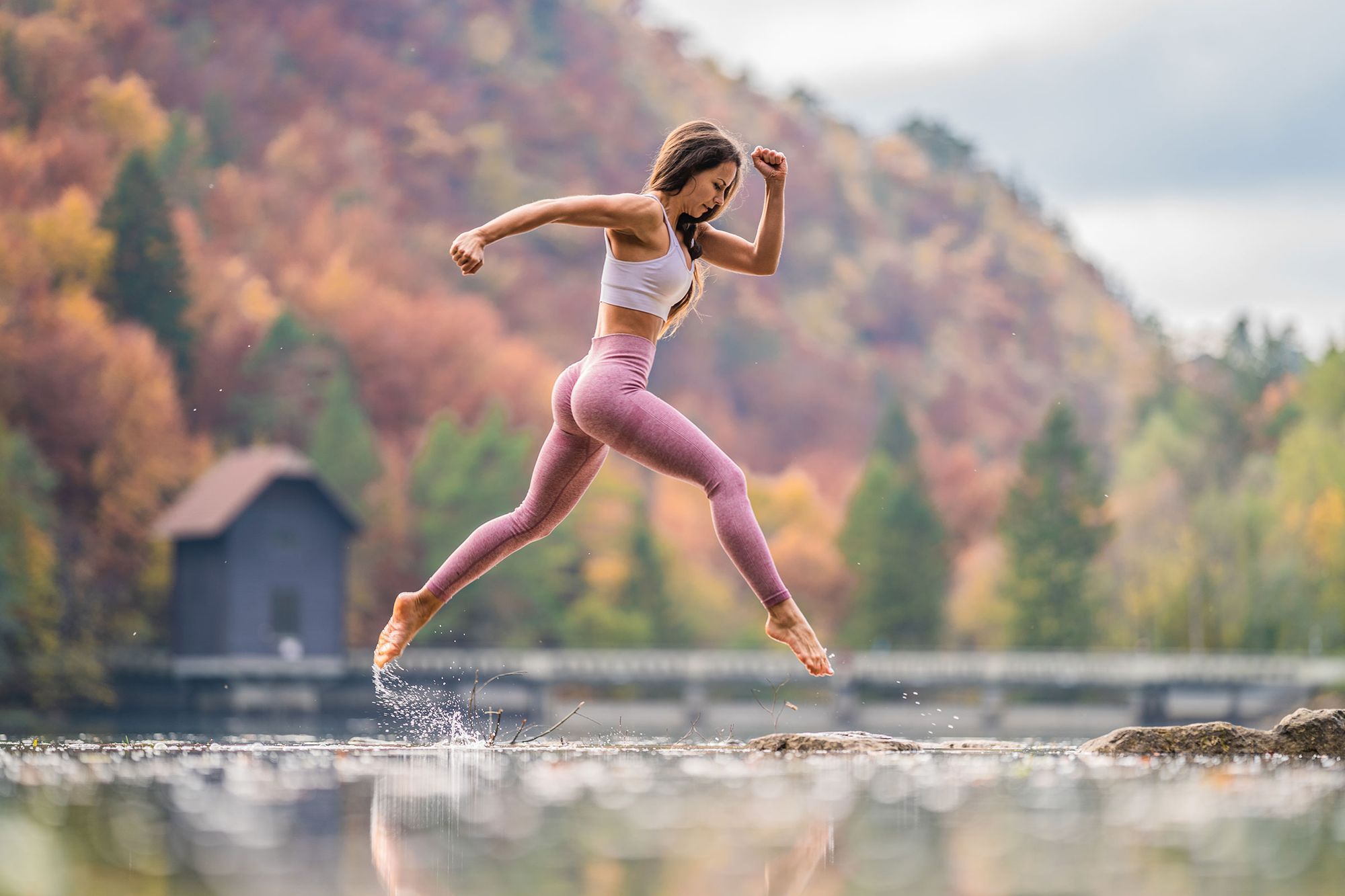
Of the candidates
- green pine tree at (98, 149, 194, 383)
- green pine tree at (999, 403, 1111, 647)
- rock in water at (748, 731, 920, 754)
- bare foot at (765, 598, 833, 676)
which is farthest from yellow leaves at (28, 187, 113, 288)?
bare foot at (765, 598, 833, 676)

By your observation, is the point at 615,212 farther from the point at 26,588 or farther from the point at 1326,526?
the point at 1326,526

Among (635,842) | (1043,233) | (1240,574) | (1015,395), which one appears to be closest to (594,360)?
(635,842)

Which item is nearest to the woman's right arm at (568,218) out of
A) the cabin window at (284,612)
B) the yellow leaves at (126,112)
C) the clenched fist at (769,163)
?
the clenched fist at (769,163)

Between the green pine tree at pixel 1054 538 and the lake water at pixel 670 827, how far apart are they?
56.8 meters

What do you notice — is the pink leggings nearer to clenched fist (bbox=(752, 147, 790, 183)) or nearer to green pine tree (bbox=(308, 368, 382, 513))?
clenched fist (bbox=(752, 147, 790, 183))

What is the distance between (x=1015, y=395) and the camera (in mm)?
105500

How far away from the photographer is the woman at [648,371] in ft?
19.5

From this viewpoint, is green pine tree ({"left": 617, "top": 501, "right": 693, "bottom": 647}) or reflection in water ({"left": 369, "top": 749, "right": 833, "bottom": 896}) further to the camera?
green pine tree ({"left": 617, "top": 501, "right": 693, "bottom": 647})

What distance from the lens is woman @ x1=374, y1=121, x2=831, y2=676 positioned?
5.95m

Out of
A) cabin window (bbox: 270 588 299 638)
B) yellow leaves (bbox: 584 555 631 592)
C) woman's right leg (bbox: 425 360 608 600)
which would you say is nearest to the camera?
woman's right leg (bbox: 425 360 608 600)

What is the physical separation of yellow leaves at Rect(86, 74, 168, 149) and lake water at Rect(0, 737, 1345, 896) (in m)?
72.1

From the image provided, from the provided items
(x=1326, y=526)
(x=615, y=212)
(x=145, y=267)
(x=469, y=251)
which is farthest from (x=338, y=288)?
(x=469, y=251)

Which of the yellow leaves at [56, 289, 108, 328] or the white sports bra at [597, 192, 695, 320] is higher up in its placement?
the yellow leaves at [56, 289, 108, 328]

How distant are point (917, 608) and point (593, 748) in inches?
2251
